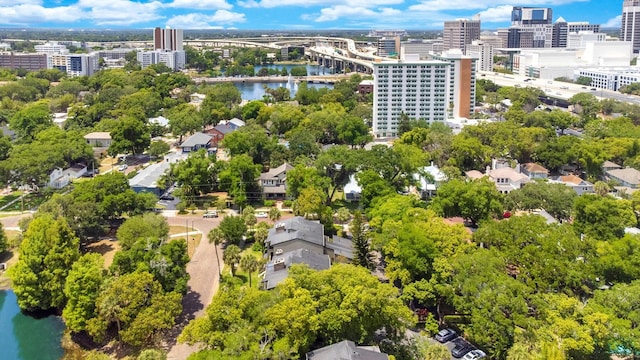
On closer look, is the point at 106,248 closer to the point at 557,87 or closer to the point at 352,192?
the point at 352,192

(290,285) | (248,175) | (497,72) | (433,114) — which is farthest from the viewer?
(497,72)

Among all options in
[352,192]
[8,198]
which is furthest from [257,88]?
[352,192]

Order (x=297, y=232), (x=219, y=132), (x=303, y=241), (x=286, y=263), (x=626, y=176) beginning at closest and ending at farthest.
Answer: (x=286, y=263) < (x=303, y=241) < (x=297, y=232) < (x=626, y=176) < (x=219, y=132)

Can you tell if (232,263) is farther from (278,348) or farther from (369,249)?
(278,348)

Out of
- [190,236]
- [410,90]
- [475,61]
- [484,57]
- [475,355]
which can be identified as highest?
[484,57]

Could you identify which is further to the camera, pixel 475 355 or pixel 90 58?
pixel 90 58

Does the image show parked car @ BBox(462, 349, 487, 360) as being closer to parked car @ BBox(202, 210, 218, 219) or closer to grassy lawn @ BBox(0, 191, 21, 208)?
parked car @ BBox(202, 210, 218, 219)

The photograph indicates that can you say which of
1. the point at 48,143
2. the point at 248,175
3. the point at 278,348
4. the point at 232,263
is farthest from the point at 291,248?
the point at 48,143
